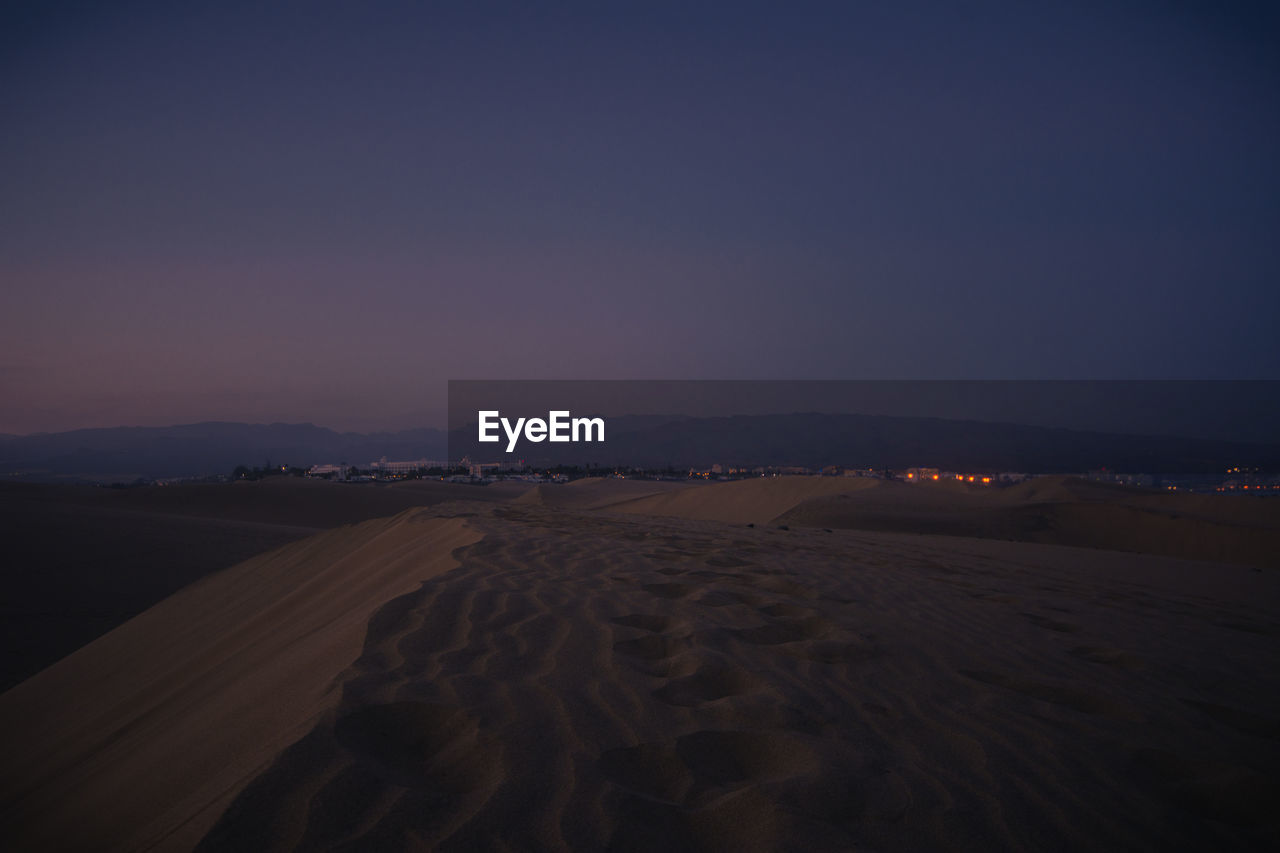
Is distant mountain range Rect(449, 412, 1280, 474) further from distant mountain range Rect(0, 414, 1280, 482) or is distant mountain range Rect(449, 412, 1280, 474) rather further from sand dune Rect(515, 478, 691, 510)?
sand dune Rect(515, 478, 691, 510)

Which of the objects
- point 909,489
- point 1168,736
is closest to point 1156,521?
point 909,489

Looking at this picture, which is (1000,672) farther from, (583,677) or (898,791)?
(583,677)

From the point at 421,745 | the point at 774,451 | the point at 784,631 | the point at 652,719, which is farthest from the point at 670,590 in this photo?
the point at 774,451

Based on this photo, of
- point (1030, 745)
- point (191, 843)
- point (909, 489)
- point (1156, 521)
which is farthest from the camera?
point (909, 489)

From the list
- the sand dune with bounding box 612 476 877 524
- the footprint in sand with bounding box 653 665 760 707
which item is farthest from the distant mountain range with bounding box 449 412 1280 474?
the footprint in sand with bounding box 653 665 760 707

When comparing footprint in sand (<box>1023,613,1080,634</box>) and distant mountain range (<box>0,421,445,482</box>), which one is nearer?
footprint in sand (<box>1023,613,1080,634</box>)

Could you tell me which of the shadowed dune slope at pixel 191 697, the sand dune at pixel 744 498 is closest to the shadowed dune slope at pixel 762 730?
the shadowed dune slope at pixel 191 697
